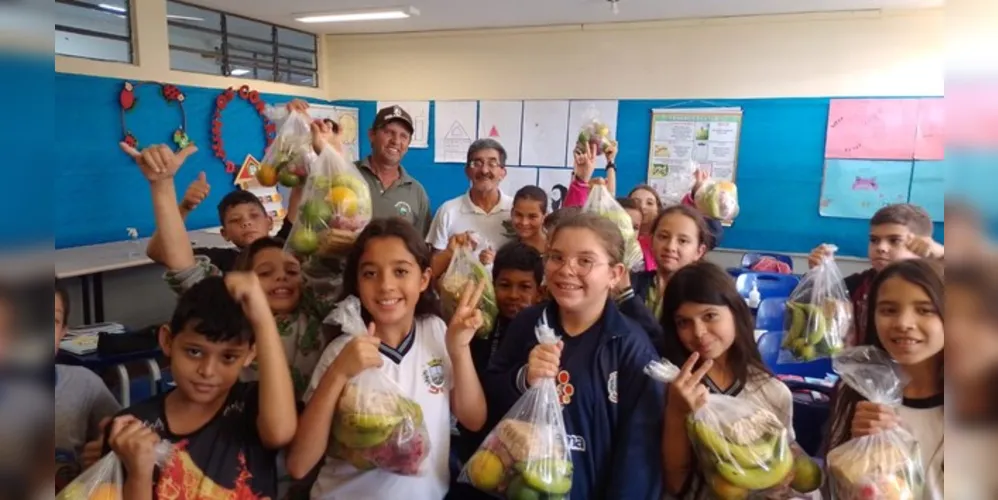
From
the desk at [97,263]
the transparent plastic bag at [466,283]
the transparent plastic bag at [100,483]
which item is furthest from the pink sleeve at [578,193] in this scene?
the desk at [97,263]

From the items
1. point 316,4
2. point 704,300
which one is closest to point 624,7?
point 316,4

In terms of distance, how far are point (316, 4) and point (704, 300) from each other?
16.9 ft

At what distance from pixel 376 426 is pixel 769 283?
3.10 m

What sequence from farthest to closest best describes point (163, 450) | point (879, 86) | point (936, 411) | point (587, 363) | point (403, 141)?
1. point (879, 86)
2. point (403, 141)
3. point (587, 363)
4. point (163, 450)
5. point (936, 411)

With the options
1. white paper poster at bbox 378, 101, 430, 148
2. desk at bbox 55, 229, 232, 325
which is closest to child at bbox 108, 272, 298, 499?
desk at bbox 55, 229, 232, 325

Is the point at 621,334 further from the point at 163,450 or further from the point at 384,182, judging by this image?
the point at 384,182

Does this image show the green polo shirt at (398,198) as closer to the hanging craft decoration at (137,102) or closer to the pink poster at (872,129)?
the hanging craft decoration at (137,102)

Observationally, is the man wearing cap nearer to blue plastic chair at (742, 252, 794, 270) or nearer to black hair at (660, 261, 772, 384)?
black hair at (660, 261, 772, 384)

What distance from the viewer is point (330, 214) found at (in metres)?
1.82

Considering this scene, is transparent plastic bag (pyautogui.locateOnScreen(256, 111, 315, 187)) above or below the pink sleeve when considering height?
above

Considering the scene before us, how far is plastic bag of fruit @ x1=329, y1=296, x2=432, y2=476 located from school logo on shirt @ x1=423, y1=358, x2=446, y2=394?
145 mm

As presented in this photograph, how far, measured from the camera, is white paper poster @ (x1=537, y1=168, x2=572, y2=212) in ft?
21.1

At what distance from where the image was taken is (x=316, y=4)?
554 centimetres

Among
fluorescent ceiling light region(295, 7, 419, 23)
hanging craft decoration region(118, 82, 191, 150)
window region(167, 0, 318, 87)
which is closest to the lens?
hanging craft decoration region(118, 82, 191, 150)
